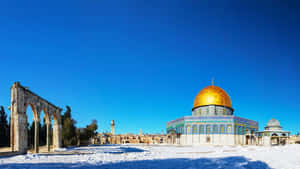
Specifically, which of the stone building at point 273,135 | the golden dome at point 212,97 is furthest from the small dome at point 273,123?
the golden dome at point 212,97

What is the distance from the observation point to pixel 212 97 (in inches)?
1890

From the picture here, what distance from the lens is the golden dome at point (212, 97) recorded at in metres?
47.7

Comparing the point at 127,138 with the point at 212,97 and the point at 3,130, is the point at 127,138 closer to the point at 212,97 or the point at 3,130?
the point at 212,97

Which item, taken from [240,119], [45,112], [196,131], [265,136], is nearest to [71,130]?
[45,112]

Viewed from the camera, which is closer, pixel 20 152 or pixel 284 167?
pixel 284 167

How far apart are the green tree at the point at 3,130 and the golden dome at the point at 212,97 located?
33455 millimetres

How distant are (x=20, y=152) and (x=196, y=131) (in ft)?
107

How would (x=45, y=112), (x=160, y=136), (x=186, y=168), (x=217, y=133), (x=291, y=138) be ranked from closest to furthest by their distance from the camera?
(x=186, y=168)
(x=45, y=112)
(x=217, y=133)
(x=291, y=138)
(x=160, y=136)

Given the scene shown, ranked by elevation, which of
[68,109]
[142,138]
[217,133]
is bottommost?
[142,138]

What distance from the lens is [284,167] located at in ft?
43.9

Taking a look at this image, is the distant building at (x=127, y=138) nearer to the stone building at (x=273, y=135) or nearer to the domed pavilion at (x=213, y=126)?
the domed pavilion at (x=213, y=126)

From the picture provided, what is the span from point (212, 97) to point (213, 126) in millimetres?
6429

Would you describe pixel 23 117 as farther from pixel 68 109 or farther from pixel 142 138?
pixel 142 138

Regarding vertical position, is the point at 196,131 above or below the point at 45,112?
below
